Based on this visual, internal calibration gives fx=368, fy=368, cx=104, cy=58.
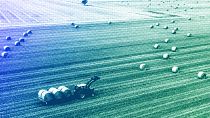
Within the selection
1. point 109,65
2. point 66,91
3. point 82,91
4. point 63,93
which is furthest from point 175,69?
point 63,93

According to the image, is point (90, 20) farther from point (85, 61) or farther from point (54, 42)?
point (85, 61)

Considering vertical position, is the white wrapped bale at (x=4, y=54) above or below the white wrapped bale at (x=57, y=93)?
above

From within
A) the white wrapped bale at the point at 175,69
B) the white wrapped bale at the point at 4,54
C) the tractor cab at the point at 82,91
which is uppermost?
the white wrapped bale at the point at 4,54

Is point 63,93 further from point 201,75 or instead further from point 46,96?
point 201,75

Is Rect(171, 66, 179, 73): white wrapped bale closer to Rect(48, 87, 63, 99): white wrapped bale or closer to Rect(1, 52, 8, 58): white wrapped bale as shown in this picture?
Rect(48, 87, 63, 99): white wrapped bale

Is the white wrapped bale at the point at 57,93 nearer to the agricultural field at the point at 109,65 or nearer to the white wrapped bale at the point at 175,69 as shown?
the agricultural field at the point at 109,65

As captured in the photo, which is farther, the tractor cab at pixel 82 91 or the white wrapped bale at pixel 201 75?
the white wrapped bale at pixel 201 75

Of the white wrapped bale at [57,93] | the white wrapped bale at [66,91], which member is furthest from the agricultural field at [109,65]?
the white wrapped bale at [66,91]
